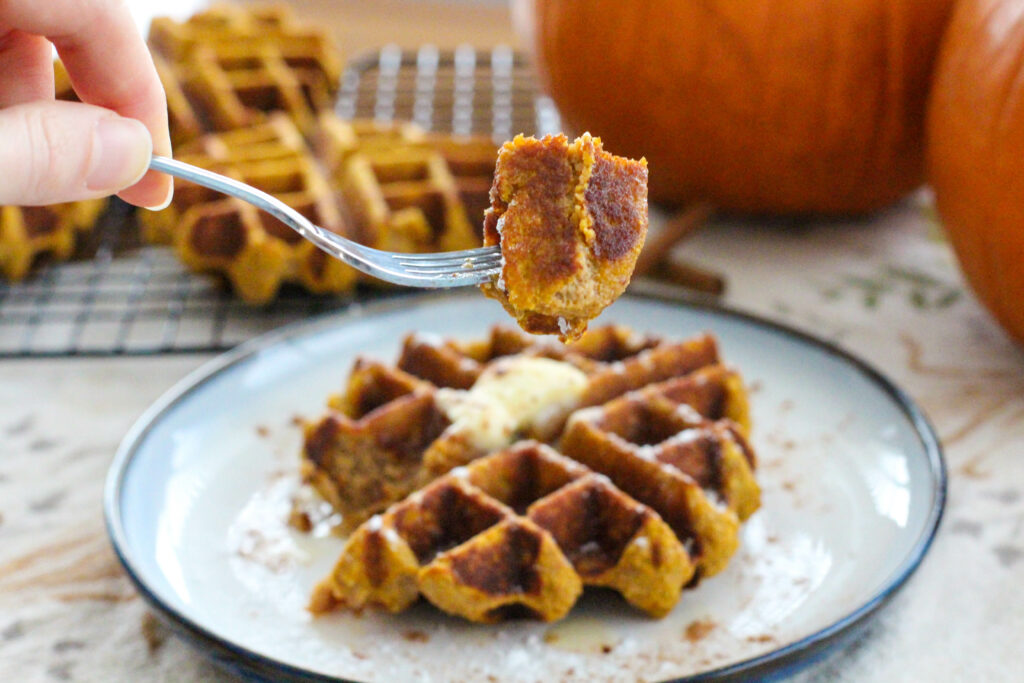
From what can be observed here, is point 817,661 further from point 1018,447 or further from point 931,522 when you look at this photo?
point 1018,447

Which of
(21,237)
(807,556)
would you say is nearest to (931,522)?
(807,556)

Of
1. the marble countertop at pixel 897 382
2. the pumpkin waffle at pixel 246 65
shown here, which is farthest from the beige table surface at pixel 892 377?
the pumpkin waffle at pixel 246 65

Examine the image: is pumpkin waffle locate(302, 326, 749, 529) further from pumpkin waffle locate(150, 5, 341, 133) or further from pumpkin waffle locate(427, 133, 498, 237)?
pumpkin waffle locate(150, 5, 341, 133)

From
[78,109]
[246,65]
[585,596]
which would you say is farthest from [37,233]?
[585,596]

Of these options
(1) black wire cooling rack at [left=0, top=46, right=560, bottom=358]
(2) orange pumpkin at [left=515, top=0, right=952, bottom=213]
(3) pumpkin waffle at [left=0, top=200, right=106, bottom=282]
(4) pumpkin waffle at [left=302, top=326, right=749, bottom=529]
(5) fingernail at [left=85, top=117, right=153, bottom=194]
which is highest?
(5) fingernail at [left=85, top=117, right=153, bottom=194]

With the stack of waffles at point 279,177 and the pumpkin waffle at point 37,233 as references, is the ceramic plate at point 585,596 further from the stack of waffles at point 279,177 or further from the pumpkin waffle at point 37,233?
the pumpkin waffle at point 37,233

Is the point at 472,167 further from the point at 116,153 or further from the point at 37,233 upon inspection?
the point at 116,153

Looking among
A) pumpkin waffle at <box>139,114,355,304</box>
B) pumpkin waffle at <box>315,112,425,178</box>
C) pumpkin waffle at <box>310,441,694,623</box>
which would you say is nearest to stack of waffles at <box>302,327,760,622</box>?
pumpkin waffle at <box>310,441,694,623</box>
